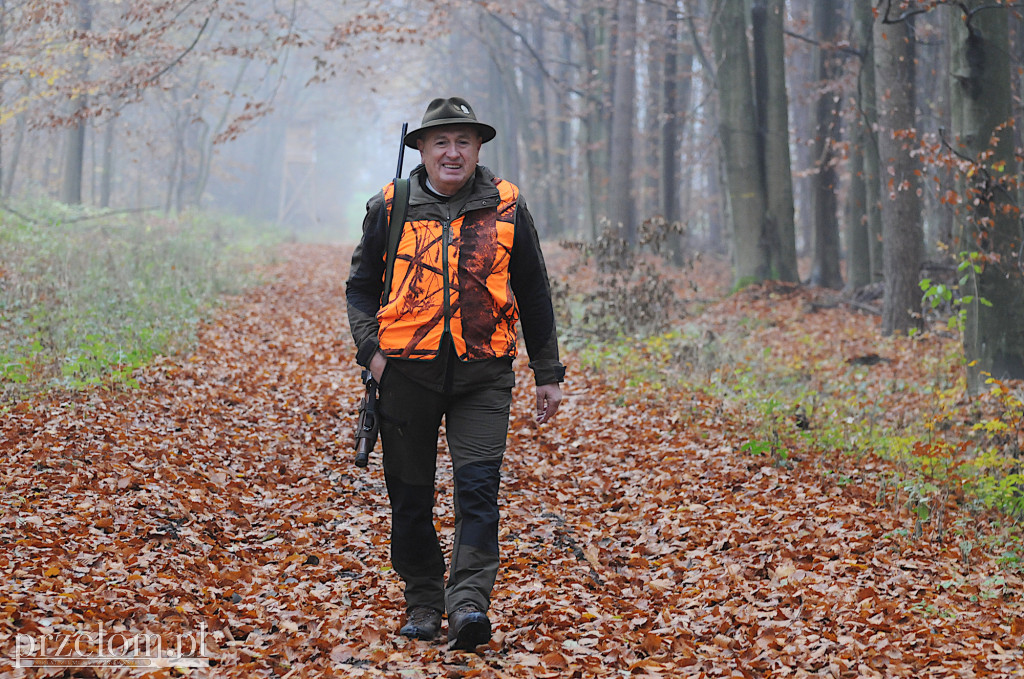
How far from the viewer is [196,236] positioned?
2411cm

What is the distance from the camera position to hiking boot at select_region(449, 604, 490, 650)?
13.9 feet

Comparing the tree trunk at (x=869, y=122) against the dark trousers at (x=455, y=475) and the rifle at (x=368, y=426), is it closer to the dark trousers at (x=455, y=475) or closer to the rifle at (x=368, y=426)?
the dark trousers at (x=455, y=475)

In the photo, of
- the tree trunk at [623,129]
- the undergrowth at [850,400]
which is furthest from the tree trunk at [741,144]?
the tree trunk at [623,129]

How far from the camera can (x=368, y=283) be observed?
15.1ft

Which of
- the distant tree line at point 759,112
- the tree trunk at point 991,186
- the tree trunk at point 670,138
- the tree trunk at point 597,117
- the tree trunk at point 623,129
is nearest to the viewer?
the tree trunk at point 991,186

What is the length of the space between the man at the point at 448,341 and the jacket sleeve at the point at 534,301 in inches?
0.4

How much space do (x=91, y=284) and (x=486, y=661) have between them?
35.6 feet

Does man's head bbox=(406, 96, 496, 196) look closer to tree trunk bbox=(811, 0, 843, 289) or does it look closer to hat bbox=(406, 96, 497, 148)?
hat bbox=(406, 96, 497, 148)

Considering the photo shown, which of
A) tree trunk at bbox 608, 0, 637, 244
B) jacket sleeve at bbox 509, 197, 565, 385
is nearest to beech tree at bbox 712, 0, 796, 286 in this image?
tree trunk at bbox 608, 0, 637, 244

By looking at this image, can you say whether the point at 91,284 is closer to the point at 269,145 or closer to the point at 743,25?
the point at 743,25

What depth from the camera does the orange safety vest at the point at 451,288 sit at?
4.33 meters

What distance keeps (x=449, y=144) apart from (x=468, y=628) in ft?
7.06

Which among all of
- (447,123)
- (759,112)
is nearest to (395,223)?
(447,123)

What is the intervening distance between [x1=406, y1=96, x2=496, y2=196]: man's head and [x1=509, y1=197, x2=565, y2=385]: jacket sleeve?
33cm
